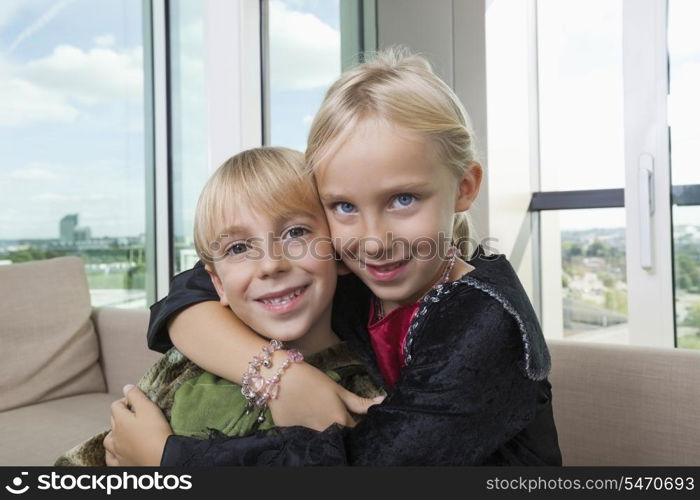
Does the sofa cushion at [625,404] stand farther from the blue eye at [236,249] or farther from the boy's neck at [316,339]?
the blue eye at [236,249]

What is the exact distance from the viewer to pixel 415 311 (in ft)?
2.77

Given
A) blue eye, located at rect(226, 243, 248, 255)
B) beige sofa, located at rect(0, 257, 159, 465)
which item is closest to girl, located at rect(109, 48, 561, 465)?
blue eye, located at rect(226, 243, 248, 255)

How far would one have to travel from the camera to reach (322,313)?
0.93 meters

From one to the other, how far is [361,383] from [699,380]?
0.51m

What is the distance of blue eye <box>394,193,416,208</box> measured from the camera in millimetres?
780

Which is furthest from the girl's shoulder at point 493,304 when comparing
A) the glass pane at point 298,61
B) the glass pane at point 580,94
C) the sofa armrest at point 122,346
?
the glass pane at point 580,94

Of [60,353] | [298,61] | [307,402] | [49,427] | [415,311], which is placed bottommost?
[49,427]

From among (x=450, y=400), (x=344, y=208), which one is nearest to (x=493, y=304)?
(x=450, y=400)

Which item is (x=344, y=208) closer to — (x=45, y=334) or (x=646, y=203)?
(x=45, y=334)

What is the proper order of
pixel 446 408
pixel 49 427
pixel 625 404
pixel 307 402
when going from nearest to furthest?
pixel 446 408 < pixel 307 402 < pixel 625 404 < pixel 49 427

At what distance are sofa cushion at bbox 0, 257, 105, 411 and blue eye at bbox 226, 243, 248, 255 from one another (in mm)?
1237

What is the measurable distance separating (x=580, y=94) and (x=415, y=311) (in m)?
2.51

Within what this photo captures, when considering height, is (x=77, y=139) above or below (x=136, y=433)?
above

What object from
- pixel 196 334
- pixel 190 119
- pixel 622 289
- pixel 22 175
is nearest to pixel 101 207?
pixel 22 175
